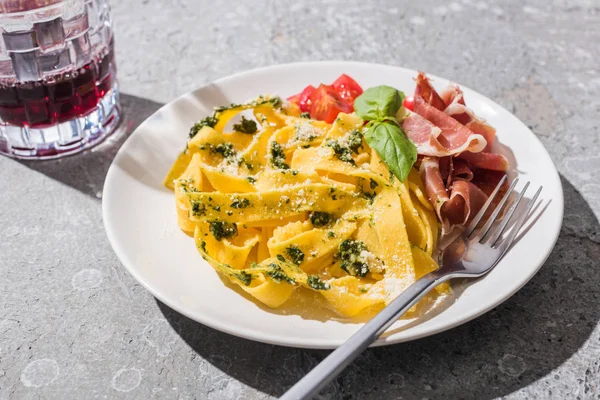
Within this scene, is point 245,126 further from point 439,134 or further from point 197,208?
point 439,134

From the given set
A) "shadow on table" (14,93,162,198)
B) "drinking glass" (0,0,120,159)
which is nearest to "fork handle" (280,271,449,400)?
"shadow on table" (14,93,162,198)

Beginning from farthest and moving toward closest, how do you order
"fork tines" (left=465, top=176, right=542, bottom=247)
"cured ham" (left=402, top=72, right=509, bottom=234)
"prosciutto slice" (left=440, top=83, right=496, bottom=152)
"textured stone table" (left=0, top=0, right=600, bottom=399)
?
"prosciutto slice" (left=440, top=83, right=496, bottom=152)
"cured ham" (left=402, top=72, right=509, bottom=234)
"fork tines" (left=465, top=176, right=542, bottom=247)
"textured stone table" (left=0, top=0, right=600, bottom=399)

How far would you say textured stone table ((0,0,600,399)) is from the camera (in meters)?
2.32

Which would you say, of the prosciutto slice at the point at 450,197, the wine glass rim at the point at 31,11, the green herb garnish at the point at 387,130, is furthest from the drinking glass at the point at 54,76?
the prosciutto slice at the point at 450,197

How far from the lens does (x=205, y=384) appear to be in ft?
7.59

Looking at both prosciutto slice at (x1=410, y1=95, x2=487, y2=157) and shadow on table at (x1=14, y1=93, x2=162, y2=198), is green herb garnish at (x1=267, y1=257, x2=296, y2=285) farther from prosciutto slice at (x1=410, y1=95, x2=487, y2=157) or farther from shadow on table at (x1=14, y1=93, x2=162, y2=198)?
shadow on table at (x1=14, y1=93, x2=162, y2=198)

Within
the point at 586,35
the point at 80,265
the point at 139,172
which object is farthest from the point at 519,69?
the point at 80,265

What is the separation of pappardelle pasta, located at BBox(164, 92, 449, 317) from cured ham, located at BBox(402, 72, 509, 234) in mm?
89

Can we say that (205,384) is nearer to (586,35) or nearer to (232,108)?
(232,108)

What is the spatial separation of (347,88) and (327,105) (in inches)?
9.3

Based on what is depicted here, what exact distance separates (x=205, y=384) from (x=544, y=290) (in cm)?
141

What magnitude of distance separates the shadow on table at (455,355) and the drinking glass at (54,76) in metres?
1.27

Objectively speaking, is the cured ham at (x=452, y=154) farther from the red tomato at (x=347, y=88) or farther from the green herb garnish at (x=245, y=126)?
the green herb garnish at (x=245, y=126)

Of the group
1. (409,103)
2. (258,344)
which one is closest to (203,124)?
(409,103)
